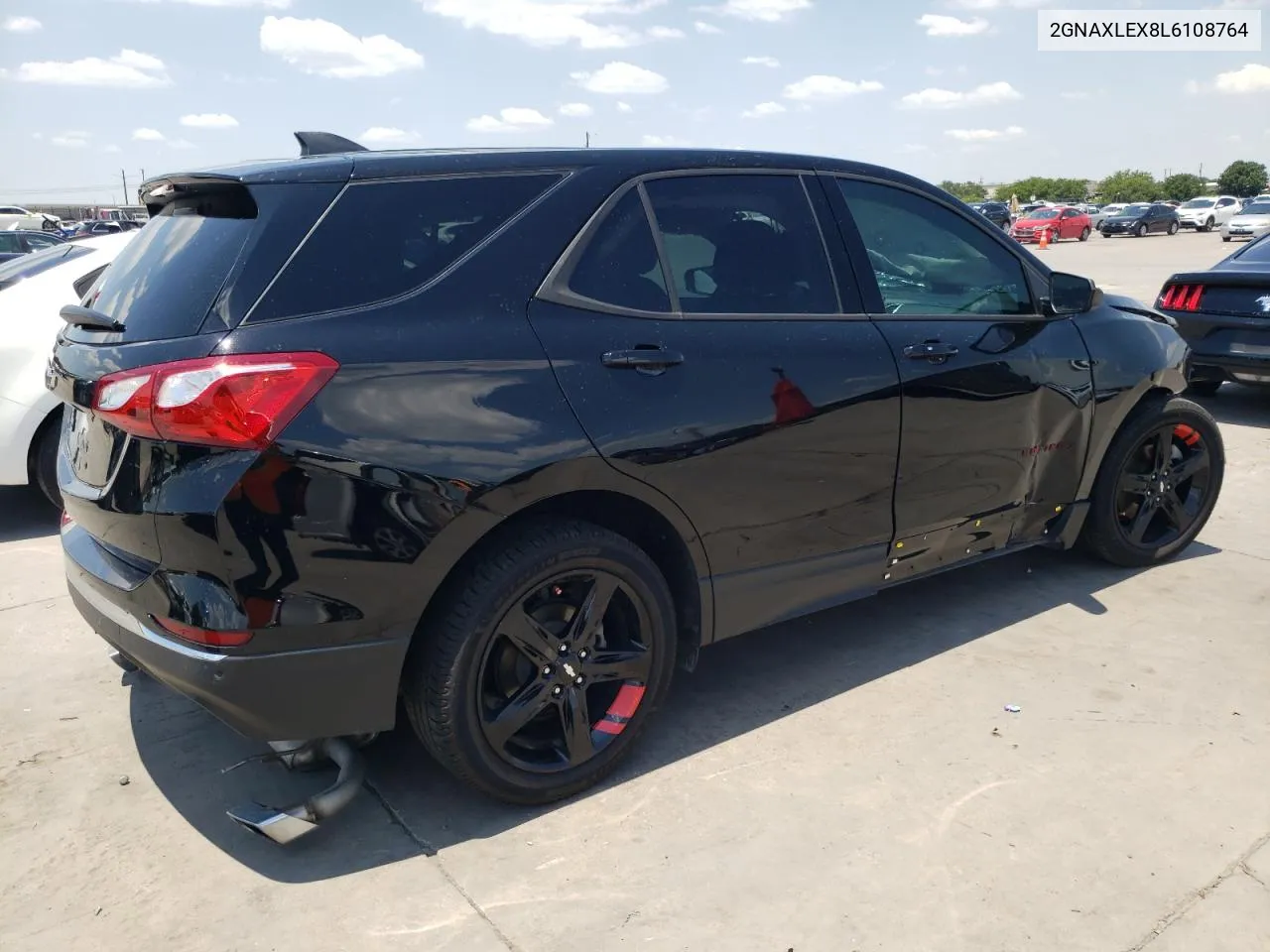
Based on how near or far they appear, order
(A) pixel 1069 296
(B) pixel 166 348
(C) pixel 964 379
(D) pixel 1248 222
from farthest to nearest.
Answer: (D) pixel 1248 222, (A) pixel 1069 296, (C) pixel 964 379, (B) pixel 166 348

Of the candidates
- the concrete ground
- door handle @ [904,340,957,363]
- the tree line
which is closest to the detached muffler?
the concrete ground

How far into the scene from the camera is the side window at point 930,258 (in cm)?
349

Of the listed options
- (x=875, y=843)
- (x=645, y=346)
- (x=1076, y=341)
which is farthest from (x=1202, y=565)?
(x=645, y=346)

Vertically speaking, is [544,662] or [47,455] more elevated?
[544,662]

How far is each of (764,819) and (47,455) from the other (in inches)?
171

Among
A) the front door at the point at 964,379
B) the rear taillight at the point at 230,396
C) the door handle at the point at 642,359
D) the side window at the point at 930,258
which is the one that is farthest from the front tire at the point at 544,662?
the side window at the point at 930,258

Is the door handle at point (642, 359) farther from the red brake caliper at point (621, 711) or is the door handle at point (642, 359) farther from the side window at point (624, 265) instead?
the red brake caliper at point (621, 711)

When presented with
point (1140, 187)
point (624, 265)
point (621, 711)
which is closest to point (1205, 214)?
point (1140, 187)

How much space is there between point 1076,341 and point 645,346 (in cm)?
218

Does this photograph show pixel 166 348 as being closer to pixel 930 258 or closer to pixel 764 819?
pixel 764 819

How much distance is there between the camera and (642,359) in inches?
109

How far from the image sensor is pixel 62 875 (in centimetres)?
253

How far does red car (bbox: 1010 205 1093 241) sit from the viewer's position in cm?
4084

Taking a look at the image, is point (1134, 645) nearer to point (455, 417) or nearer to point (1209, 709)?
point (1209, 709)
